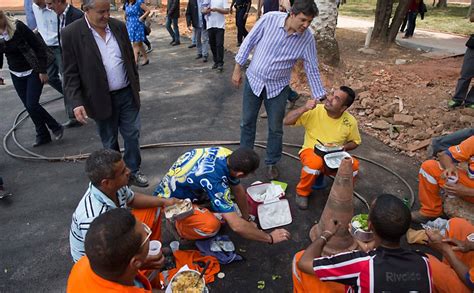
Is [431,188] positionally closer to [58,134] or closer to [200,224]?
[200,224]

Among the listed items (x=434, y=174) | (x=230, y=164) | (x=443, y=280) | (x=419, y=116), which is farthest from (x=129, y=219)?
(x=419, y=116)

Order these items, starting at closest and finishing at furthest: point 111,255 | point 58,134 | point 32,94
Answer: point 111,255 < point 32,94 < point 58,134

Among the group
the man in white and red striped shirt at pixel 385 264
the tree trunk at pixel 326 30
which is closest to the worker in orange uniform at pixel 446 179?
the man in white and red striped shirt at pixel 385 264

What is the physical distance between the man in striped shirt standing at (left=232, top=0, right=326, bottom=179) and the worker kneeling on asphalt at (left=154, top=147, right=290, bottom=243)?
3.88 feet

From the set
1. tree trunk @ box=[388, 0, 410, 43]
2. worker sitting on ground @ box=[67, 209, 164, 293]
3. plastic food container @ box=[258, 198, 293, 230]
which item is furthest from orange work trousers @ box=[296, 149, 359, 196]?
tree trunk @ box=[388, 0, 410, 43]

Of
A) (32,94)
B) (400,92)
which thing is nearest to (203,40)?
(400,92)

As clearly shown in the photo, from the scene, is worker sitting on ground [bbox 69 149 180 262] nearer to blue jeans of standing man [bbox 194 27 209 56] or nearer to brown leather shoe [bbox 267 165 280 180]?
brown leather shoe [bbox 267 165 280 180]

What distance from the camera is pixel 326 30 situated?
7020 millimetres

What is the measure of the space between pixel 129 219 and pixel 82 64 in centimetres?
214

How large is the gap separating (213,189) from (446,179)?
210cm

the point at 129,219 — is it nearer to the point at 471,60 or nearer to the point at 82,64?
the point at 82,64

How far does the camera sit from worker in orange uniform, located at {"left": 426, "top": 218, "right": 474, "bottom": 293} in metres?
2.18

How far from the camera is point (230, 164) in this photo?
2697 mm

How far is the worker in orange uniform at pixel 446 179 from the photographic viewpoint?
10.1 feet
